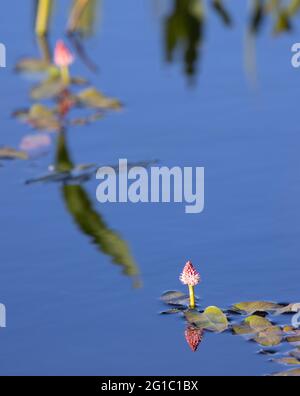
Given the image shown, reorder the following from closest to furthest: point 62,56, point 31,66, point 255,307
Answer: point 255,307 → point 62,56 → point 31,66

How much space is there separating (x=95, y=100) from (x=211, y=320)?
52.7 inches

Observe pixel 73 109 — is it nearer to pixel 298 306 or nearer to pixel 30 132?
pixel 30 132

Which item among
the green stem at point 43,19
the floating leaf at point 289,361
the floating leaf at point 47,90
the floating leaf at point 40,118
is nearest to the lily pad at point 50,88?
the floating leaf at point 47,90

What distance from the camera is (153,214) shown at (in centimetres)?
337

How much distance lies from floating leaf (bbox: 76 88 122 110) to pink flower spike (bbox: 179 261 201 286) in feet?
4.05

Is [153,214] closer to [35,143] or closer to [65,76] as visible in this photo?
[35,143]

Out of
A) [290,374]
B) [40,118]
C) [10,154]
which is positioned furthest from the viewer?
[40,118]

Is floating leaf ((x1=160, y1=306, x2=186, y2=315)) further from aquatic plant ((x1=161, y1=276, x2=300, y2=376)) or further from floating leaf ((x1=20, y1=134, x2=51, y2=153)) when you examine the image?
floating leaf ((x1=20, y1=134, x2=51, y2=153))

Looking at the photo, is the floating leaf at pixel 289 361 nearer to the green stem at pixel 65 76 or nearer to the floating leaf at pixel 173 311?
the floating leaf at pixel 173 311

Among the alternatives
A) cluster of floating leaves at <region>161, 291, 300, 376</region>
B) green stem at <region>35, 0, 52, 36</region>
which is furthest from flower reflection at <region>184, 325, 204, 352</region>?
green stem at <region>35, 0, 52, 36</region>

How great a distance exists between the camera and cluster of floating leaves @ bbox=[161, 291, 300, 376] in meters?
2.70

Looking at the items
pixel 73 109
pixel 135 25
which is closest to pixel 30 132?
pixel 73 109

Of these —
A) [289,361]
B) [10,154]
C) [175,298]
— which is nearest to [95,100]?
[10,154]

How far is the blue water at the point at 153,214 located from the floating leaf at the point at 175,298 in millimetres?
27
